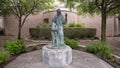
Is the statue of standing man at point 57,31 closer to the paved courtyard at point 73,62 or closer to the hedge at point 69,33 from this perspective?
the paved courtyard at point 73,62

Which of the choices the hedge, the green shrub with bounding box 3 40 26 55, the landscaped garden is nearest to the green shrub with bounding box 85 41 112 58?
the landscaped garden

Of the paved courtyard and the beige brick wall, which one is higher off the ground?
the beige brick wall

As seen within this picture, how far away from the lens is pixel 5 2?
45.3ft

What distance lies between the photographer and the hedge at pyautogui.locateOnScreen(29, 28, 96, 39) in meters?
16.5

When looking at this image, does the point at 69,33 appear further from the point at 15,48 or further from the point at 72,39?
the point at 15,48

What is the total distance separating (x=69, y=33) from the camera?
661 inches

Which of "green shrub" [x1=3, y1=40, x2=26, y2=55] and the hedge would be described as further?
the hedge

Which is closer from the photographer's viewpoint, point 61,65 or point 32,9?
point 61,65

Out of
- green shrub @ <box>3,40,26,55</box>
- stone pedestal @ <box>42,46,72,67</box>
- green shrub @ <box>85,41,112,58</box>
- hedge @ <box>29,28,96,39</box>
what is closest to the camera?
stone pedestal @ <box>42,46,72,67</box>

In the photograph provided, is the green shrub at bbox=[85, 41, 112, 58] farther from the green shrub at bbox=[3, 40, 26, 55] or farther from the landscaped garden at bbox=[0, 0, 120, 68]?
the green shrub at bbox=[3, 40, 26, 55]

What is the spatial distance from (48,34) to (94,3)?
5459 millimetres

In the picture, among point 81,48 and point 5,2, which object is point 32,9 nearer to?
point 5,2

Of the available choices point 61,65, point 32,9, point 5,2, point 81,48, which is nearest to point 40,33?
point 32,9

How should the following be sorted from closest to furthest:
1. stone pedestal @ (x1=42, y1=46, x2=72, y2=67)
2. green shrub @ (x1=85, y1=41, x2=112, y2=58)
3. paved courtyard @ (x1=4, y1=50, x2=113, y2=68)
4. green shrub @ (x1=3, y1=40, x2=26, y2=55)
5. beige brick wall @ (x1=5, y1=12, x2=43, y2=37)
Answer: stone pedestal @ (x1=42, y1=46, x2=72, y2=67) → paved courtyard @ (x1=4, y1=50, x2=113, y2=68) → green shrub @ (x1=85, y1=41, x2=112, y2=58) → green shrub @ (x1=3, y1=40, x2=26, y2=55) → beige brick wall @ (x1=5, y1=12, x2=43, y2=37)
